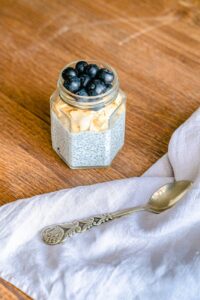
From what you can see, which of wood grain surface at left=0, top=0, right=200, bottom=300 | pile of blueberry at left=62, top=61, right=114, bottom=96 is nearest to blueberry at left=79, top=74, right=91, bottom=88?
pile of blueberry at left=62, top=61, right=114, bottom=96

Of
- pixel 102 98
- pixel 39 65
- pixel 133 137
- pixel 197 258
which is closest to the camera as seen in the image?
pixel 197 258

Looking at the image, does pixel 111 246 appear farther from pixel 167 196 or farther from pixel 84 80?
pixel 84 80

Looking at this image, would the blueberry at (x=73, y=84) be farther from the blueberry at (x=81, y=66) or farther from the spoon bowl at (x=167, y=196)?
the spoon bowl at (x=167, y=196)

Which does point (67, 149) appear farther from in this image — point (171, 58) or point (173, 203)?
point (171, 58)

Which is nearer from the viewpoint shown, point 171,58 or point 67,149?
point 67,149

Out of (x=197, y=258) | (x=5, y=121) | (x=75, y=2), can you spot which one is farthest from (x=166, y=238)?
(x=75, y=2)

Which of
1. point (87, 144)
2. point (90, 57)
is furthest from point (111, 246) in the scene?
point (90, 57)
